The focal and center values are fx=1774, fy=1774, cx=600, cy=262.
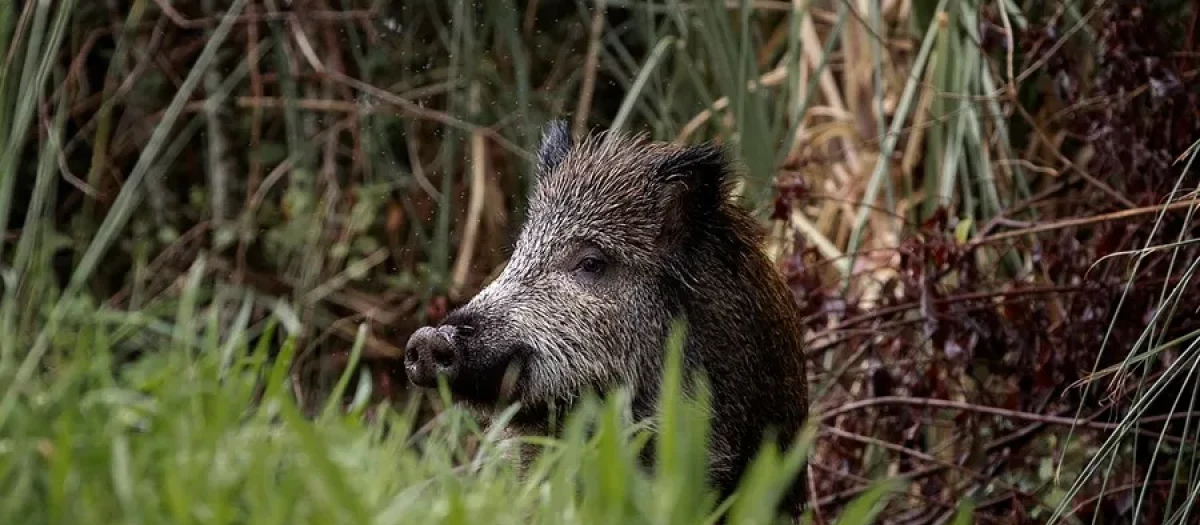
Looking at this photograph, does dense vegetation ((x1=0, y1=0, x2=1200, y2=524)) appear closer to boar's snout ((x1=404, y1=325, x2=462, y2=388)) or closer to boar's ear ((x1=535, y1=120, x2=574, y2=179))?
boar's snout ((x1=404, y1=325, x2=462, y2=388))

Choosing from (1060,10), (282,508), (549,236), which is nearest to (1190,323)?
(1060,10)

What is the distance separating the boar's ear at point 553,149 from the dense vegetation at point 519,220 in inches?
12.5

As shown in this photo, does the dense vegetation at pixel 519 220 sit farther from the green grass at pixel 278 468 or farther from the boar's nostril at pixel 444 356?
the boar's nostril at pixel 444 356

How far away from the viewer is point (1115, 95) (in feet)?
14.6

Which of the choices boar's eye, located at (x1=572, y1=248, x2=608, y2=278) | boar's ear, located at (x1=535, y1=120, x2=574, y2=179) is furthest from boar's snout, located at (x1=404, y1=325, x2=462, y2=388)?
boar's ear, located at (x1=535, y1=120, x2=574, y2=179)

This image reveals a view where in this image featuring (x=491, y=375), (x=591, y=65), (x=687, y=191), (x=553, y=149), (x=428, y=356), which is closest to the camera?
(x=428, y=356)

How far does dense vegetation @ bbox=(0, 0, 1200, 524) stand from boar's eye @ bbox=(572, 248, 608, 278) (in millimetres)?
450

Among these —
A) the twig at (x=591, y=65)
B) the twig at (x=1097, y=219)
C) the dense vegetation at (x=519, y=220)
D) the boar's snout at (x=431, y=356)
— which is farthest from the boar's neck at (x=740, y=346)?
the twig at (x=591, y=65)

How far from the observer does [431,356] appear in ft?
11.3

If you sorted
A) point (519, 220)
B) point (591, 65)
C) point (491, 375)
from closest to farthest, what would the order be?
point (491, 375), point (519, 220), point (591, 65)

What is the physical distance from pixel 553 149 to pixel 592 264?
39 centimetres

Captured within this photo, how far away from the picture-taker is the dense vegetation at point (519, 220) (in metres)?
2.28

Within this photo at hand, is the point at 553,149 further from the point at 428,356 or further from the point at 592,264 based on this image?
the point at 428,356

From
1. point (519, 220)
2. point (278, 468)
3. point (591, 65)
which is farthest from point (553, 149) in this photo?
point (591, 65)
